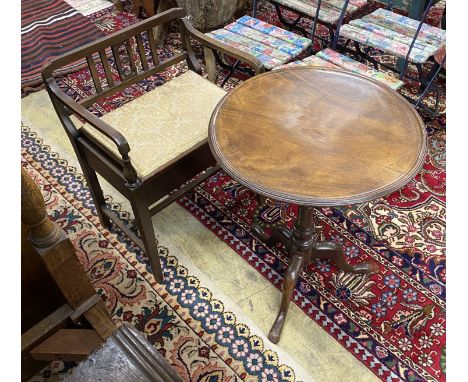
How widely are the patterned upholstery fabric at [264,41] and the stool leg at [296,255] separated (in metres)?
1.03

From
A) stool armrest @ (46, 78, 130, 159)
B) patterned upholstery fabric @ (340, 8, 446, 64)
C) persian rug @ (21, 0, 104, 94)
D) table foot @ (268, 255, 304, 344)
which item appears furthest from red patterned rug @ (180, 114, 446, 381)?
persian rug @ (21, 0, 104, 94)

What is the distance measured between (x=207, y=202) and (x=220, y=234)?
0.84ft

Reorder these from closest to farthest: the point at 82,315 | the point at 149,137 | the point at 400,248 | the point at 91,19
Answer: the point at 82,315 → the point at 149,137 → the point at 400,248 → the point at 91,19

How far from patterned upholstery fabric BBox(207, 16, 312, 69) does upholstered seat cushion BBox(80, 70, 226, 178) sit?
0.54 metres

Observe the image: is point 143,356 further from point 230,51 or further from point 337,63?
point 337,63

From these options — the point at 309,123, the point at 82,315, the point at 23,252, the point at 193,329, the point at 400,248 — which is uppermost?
the point at 309,123

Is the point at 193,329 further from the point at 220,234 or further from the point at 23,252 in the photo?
the point at 23,252

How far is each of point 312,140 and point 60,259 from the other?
945 millimetres

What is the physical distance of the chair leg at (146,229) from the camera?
5.75 ft

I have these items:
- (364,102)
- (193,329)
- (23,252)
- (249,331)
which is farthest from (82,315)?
(364,102)

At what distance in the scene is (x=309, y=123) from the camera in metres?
1.59

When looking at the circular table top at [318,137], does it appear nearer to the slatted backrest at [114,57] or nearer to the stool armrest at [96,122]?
the stool armrest at [96,122]

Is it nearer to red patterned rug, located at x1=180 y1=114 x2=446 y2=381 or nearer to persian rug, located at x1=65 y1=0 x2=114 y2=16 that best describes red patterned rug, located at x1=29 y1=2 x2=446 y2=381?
red patterned rug, located at x1=180 y1=114 x2=446 y2=381

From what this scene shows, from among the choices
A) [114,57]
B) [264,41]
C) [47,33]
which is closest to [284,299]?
[114,57]
